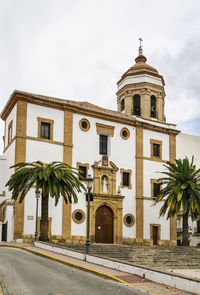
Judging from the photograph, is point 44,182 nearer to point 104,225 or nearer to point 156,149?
point 104,225

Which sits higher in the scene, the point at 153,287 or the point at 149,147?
the point at 149,147

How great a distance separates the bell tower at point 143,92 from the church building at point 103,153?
3.8 inches

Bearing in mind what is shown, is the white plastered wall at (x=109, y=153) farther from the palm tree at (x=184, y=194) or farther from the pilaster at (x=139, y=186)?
the palm tree at (x=184, y=194)

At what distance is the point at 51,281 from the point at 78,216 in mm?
19805

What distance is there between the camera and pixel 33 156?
32.5 m

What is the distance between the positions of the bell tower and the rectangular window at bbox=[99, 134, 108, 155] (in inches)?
180

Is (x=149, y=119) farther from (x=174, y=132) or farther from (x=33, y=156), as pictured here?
(x=33, y=156)

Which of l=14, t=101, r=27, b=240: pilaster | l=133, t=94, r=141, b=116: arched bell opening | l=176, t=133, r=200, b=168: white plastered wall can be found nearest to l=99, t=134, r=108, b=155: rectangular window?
l=133, t=94, r=141, b=116: arched bell opening

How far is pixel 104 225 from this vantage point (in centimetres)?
3534

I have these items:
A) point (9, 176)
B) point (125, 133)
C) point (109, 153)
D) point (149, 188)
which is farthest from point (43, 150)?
point (149, 188)

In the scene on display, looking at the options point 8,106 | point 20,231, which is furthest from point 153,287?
point 8,106

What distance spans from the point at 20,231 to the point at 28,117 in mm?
8918

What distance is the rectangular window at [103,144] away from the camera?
36.6 m

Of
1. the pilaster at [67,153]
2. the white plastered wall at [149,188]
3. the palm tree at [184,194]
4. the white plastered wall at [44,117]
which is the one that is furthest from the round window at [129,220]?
the white plastered wall at [44,117]
